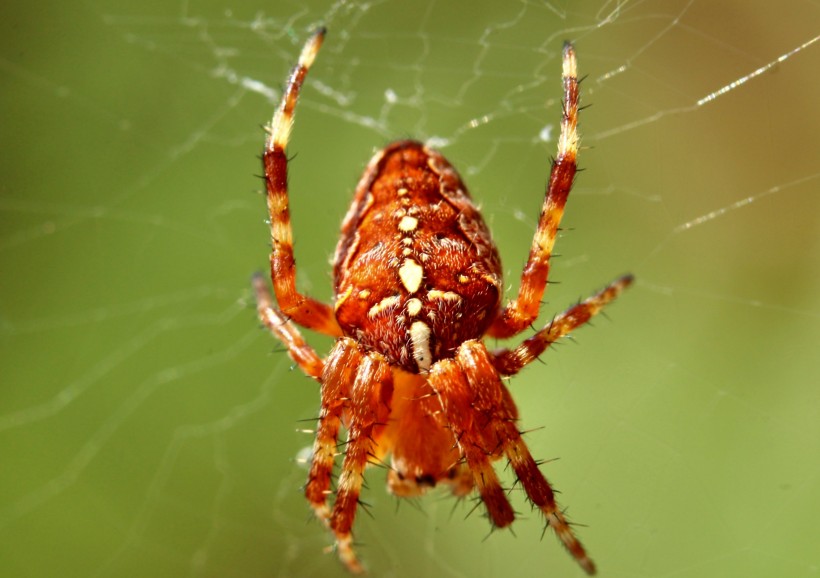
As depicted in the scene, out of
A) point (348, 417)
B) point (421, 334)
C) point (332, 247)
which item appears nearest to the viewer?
Result: point (421, 334)

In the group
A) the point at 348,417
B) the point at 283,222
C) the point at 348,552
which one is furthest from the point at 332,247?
the point at 348,552

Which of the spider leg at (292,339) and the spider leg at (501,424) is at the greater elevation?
the spider leg at (292,339)

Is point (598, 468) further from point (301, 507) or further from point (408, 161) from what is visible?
point (408, 161)

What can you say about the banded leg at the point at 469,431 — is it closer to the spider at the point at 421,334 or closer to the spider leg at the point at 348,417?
the spider at the point at 421,334

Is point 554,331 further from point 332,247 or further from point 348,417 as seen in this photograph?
point 332,247

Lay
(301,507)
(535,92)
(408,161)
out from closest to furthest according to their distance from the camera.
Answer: (408,161) < (535,92) < (301,507)

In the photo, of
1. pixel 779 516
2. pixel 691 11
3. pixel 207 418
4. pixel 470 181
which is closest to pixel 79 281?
pixel 207 418

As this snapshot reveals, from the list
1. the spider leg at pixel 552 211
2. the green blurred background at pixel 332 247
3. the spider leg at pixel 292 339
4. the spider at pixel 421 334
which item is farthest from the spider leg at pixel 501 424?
the green blurred background at pixel 332 247

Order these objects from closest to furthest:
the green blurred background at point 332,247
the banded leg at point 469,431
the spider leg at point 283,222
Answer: the banded leg at point 469,431 < the spider leg at point 283,222 < the green blurred background at point 332,247
